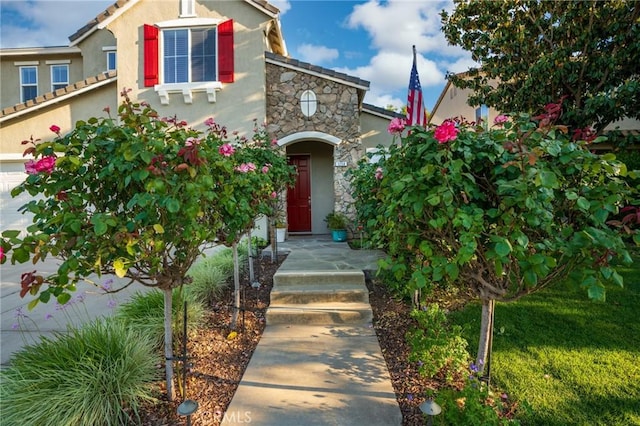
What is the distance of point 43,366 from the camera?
2775 mm

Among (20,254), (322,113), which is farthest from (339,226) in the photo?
(20,254)

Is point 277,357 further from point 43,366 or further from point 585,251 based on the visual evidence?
point 585,251

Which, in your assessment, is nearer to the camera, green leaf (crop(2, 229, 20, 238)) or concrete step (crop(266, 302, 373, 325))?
green leaf (crop(2, 229, 20, 238))

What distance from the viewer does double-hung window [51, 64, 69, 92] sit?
13195 mm

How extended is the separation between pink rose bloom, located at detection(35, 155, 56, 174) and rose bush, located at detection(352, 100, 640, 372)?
2.22 meters

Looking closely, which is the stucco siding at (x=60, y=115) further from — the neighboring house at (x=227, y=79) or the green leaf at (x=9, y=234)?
the green leaf at (x=9, y=234)

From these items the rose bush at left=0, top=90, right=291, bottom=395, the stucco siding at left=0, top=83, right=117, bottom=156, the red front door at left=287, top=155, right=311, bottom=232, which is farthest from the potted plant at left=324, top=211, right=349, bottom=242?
the stucco siding at left=0, top=83, right=117, bottom=156

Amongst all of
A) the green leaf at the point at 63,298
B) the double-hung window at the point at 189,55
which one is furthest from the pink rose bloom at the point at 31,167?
the double-hung window at the point at 189,55

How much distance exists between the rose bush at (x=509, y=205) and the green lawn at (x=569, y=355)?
1.20 metres

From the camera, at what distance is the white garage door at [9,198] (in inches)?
419

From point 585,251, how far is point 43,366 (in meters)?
3.93

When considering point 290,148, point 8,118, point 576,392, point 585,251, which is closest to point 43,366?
point 585,251

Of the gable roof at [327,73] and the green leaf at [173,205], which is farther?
the gable roof at [327,73]

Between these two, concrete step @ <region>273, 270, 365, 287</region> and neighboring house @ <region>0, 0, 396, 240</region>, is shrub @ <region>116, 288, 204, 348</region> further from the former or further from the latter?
neighboring house @ <region>0, 0, 396, 240</region>
